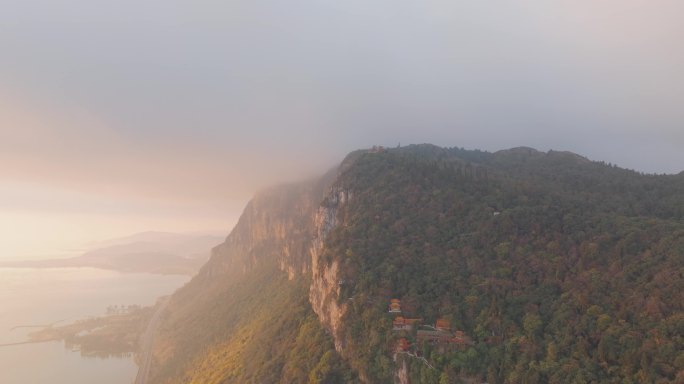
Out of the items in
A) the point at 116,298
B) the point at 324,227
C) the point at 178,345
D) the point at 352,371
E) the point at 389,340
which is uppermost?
the point at 324,227

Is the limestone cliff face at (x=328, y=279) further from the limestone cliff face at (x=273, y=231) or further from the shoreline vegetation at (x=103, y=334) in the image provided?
the shoreline vegetation at (x=103, y=334)

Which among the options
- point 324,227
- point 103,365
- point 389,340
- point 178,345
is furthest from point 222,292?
point 389,340

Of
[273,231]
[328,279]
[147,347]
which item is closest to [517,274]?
[328,279]

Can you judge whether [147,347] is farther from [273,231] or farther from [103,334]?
[273,231]

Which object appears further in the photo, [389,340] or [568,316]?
[389,340]

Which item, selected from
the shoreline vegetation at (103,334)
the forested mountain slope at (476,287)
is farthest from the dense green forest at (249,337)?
the shoreline vegetation at (103,334)

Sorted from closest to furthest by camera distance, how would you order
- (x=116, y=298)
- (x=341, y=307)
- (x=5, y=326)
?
1. (x=341, y=307)
2. (x=5, y=326)
3. (x=116, y=298)

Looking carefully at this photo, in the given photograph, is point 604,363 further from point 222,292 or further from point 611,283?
point 222,292
